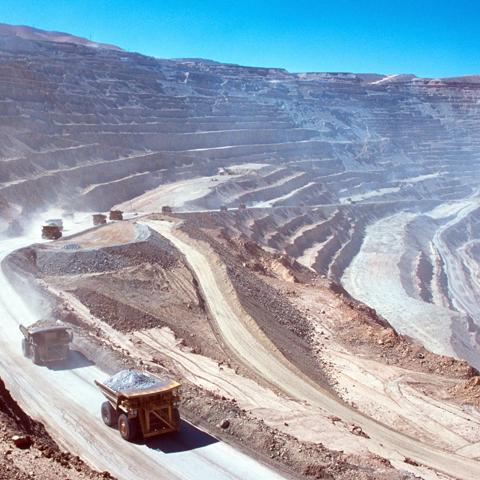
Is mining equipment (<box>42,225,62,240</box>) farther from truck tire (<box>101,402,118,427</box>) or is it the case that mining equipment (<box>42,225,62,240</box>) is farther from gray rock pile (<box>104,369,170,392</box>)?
gray rock pile (<box>104,369,170,392</box>)

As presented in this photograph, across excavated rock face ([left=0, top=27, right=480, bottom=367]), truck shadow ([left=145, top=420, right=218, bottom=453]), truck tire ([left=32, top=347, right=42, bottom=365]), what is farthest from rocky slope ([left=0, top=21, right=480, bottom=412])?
truck shadow ([left=145, top=420, right=218, bottom=453])

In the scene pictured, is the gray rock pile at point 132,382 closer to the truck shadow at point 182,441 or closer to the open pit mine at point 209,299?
the open pit mine at point 209,299

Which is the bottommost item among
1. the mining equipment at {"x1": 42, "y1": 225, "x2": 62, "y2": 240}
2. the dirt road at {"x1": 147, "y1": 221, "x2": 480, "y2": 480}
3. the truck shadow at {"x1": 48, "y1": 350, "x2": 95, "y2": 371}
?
the dirt road at {"x1": 147, "y1": 221, "x2": 480, "y2": 480}

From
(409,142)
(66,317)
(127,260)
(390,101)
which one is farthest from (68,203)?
(390,101)

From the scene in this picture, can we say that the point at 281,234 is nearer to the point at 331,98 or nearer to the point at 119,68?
the point at 119,68

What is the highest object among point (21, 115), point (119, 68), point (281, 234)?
point (119, 68)

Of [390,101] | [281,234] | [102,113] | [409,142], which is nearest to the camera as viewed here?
[281,234]

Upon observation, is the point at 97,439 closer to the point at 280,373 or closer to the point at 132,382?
the point at 132,382
